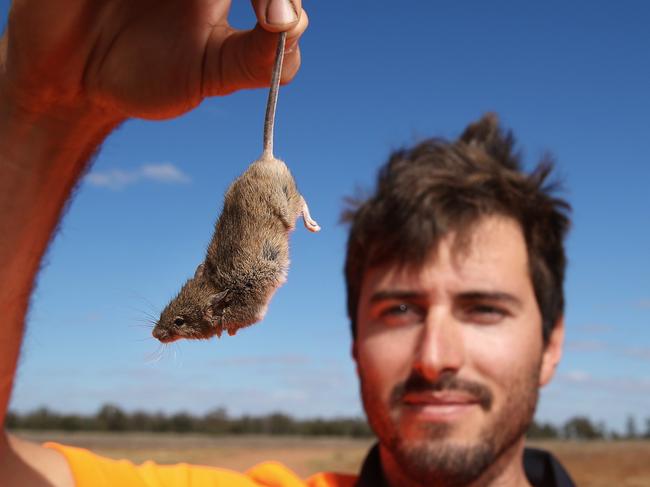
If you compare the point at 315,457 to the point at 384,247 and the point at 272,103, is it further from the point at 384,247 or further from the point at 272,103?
the point at 272,103

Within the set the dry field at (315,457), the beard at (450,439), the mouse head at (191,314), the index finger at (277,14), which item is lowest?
the dry field at (315,457)

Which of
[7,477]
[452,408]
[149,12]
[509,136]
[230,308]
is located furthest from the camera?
[509,136]

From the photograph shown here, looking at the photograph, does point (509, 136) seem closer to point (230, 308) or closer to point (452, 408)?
point (452, 408)

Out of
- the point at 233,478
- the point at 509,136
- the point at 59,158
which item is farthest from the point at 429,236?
the point at 59,158

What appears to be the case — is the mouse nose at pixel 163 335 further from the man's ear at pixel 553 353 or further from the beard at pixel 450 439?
the man's ear at pixel 553 353

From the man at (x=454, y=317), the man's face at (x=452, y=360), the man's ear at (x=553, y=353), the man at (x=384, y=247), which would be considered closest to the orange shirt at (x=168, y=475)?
the man at (x=384, y=247)

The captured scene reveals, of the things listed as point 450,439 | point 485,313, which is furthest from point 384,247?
point 450,439
